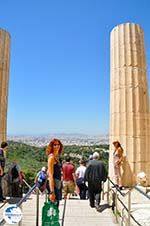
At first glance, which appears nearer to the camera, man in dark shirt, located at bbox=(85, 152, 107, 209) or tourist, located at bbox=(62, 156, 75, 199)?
man in dark shirt, located at bbox=(85, 152, 107, 209)

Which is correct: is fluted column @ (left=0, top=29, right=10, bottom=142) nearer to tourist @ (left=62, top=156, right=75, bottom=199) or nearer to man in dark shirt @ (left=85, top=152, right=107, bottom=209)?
tourist @ (left=62, top=156, right=75, bottom=199)

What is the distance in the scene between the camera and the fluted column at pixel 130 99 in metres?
12.6

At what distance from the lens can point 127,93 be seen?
42.6 ft

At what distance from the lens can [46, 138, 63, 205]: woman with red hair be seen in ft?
Result: 21.4

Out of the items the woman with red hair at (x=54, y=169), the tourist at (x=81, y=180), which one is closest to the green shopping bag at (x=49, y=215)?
the woman with red hair at (x=54, y=169)

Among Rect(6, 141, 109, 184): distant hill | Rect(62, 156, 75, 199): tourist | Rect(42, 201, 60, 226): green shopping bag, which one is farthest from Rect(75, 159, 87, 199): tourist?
Rect(6, 141, 109, 184): distant hill

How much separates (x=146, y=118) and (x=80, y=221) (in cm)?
567

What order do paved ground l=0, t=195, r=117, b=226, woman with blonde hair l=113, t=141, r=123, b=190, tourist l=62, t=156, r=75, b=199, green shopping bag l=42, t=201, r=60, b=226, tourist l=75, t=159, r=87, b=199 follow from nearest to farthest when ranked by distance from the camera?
green shopping bag l=42, t=201, r=60, b=226, paved ground l=0, t=195, r=117, b=226, tourist l=62, t=156, r=75, b=199, woman with blonde hair l=113, t=141, r=123, b=190, tourist l=75, t=159, r=87, b=199

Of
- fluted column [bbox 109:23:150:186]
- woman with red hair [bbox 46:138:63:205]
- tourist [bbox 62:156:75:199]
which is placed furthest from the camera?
fluted column [bbox 109:23:150:186]

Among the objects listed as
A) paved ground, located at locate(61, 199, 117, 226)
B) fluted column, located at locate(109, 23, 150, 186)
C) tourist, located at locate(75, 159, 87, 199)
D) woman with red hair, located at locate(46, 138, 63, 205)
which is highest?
fluted column, located at locate(109, 23, 150, 186)

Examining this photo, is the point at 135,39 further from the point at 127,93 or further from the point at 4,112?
the point at 4,112

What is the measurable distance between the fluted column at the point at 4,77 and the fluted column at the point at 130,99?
3945mm

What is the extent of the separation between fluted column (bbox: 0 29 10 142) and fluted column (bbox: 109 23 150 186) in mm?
3945

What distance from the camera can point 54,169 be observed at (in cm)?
670
